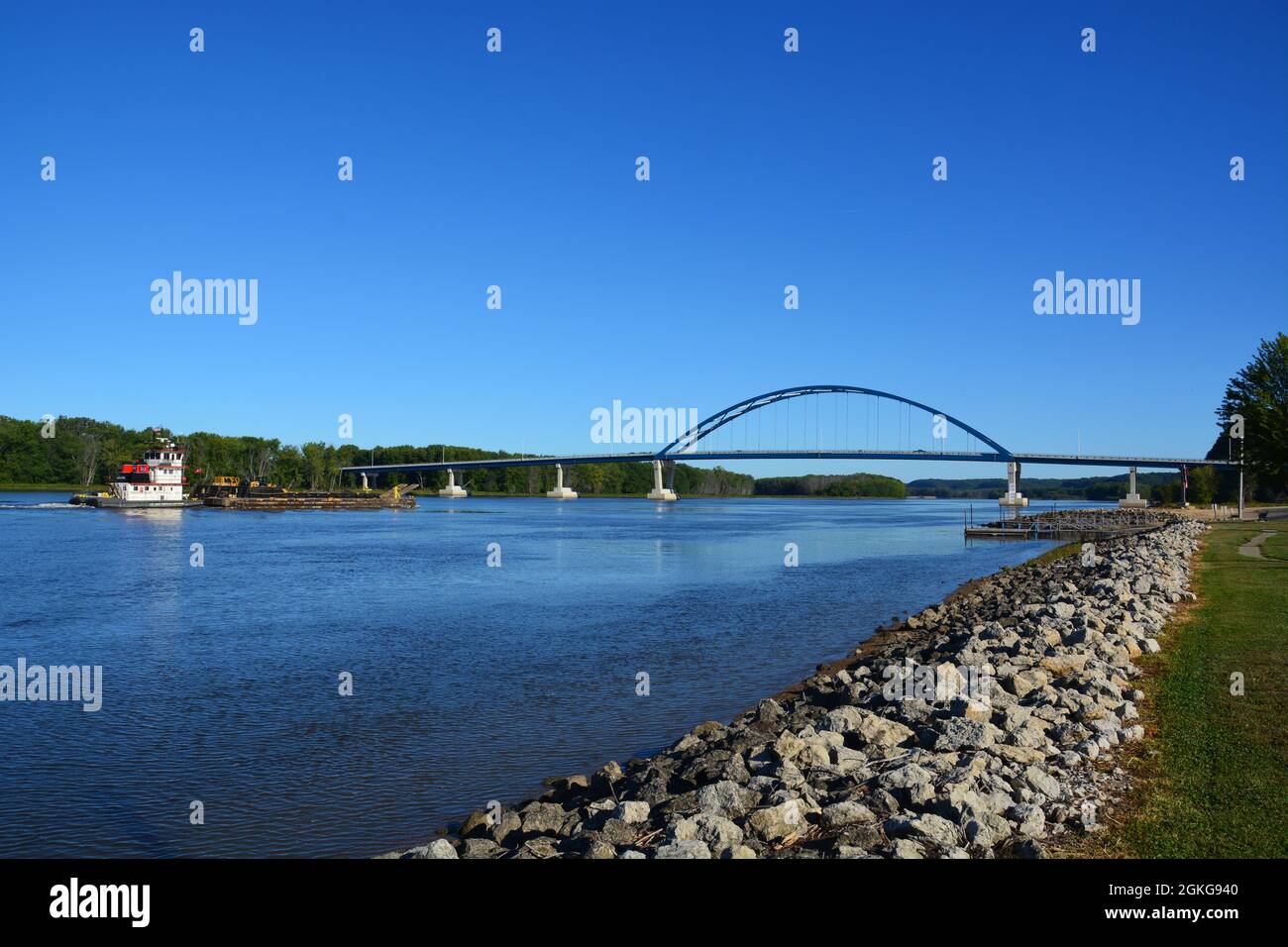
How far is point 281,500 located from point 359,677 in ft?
344

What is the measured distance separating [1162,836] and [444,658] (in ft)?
46.8

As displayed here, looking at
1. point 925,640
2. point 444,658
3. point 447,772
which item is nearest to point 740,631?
point 925,640

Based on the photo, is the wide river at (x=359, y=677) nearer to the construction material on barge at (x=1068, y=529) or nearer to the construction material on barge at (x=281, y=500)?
the construction material on barge at (x=1068, y=529)

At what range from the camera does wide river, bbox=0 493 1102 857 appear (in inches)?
384

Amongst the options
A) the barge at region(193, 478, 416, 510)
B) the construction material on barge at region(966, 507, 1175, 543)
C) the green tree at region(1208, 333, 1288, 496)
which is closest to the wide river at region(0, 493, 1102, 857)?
the green tree at region(1208, 333, 1288, 496)

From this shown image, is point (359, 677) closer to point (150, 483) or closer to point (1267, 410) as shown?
point (1267, 410)

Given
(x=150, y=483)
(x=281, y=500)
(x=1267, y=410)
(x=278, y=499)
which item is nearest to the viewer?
(x=1267, y=410)

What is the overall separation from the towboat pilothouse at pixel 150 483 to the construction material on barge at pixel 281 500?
15.9 m

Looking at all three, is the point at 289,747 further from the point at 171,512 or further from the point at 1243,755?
the point at 171,512

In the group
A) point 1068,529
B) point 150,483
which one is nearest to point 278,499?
point 150,483

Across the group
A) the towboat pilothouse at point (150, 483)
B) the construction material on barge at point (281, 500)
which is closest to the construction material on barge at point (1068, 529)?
the towboat pilothouse at point (150, 483)

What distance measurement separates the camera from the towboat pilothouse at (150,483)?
9075cm

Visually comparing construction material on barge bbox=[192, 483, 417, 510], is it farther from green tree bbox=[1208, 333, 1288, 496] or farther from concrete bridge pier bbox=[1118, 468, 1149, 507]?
green tree bbox=[1208, 333, 1288, 496]

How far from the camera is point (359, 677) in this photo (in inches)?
656
